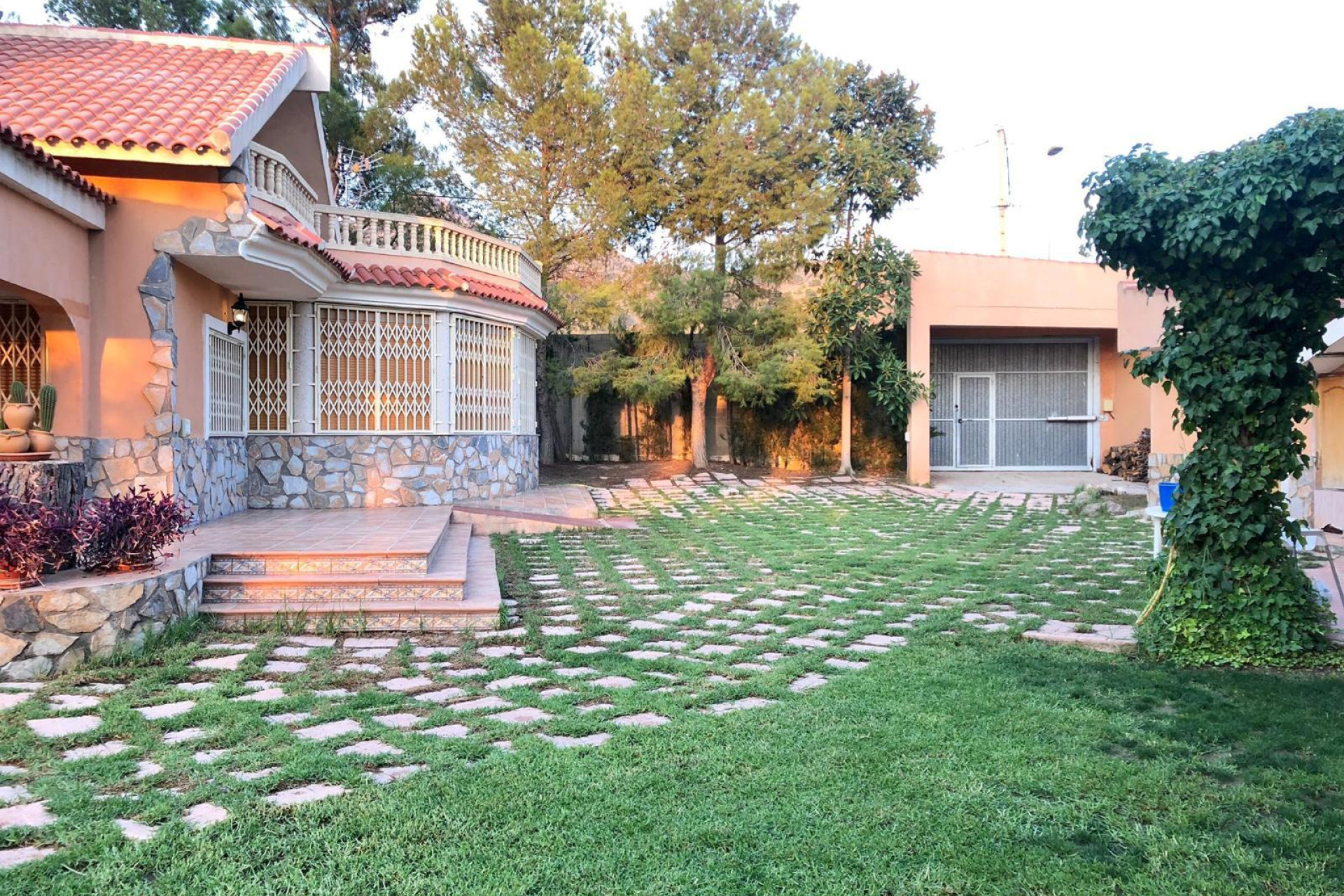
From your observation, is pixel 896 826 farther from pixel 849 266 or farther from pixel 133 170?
pixel 849 266

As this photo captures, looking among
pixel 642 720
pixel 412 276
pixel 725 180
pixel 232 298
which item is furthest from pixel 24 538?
pixel 725 180

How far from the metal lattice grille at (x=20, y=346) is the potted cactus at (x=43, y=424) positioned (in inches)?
68.1

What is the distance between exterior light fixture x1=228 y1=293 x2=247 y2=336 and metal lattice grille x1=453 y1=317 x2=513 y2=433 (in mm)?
2500

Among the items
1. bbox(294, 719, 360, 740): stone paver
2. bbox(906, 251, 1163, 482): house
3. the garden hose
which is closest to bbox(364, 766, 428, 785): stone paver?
bbox(294, 719, 360, 740): stone paver

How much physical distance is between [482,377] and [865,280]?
819cm

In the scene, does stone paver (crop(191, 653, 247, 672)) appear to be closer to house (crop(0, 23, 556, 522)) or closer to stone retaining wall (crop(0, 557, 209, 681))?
stone retaining wall (crop(0, 557, 209, 681))

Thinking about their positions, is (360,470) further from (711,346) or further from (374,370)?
(711,346)

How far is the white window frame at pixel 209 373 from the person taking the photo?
339 inches

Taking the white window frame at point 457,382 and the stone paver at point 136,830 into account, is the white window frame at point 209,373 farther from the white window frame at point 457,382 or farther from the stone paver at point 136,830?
the stone paver at point 136,830

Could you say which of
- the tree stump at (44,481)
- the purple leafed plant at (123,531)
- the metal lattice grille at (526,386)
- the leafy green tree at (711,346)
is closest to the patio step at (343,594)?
the purple leafed plant at (123,531)

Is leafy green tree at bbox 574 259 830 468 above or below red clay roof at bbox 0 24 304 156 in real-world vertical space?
below

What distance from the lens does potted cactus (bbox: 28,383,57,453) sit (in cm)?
583

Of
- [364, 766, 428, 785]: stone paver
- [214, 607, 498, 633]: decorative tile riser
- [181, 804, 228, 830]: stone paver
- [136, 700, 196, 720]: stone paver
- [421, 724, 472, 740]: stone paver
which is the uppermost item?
[214, 607, 498, 633]: decorative tile riser

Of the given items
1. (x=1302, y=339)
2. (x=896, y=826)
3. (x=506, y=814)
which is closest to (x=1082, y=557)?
(x=1302, y=339)
